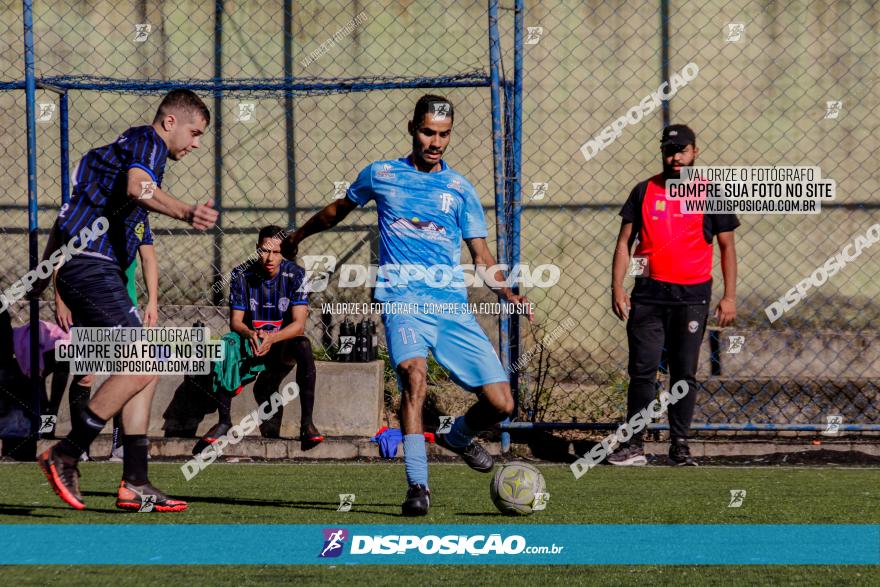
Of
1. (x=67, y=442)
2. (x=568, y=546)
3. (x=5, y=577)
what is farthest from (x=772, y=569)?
(x=67, y=442)

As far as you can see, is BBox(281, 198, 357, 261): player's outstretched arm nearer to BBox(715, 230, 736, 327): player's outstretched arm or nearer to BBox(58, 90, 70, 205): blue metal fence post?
BBox(715, 230, 736, 327): player's outstretched arm

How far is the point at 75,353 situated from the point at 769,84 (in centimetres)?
650

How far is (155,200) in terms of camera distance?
5445mm

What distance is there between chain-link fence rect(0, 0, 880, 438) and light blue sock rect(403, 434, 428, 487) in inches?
187

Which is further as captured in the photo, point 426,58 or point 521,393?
point 426,58

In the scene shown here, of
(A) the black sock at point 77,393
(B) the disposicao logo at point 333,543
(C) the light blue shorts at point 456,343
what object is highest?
(C) the light blue shorts at point 456,343

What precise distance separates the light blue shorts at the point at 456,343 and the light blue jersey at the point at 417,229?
0.10 metres

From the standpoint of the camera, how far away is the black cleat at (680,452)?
26.4ft

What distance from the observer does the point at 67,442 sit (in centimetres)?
566

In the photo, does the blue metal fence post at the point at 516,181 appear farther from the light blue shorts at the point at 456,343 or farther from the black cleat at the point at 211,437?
the light blue shorts at the point at 456,343

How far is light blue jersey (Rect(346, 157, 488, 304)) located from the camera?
5953mm

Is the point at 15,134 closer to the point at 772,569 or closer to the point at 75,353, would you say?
the point at 75,353

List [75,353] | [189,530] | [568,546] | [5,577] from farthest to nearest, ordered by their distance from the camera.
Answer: [75,353] < [189,530] < [568,546] < [5,577]

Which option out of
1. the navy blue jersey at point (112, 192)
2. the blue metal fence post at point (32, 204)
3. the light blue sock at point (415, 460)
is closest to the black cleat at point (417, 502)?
the light blue sock at point (415, 460)
